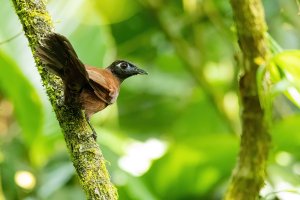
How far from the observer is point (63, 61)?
7.21 ft

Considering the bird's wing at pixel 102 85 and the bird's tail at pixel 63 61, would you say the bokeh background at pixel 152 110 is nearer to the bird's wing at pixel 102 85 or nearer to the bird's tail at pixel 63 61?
the bird's wing at pixel 102 85

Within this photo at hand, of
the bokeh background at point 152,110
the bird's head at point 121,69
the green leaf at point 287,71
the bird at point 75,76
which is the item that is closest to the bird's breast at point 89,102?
the bird at point 75,76

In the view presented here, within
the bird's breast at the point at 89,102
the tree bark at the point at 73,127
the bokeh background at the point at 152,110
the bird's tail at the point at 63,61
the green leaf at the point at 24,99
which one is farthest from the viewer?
the bokeh background at the point at 152,110

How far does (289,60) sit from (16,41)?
6.19 ft

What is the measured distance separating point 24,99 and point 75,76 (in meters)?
1.18

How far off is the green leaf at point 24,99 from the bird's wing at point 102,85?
83cm

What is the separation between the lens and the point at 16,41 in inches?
142

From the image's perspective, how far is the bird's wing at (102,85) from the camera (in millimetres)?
2404

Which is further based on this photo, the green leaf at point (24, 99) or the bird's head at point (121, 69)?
the green leaf at point (24, 99)

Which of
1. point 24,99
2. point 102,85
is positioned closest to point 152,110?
point 24,99

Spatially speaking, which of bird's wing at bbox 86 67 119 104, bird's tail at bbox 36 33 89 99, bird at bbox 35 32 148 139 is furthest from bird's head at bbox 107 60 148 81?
bird's tail at bbox 36 33 89 99

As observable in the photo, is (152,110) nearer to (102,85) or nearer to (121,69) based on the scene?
(121,69)

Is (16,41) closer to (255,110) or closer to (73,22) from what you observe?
(73,22)

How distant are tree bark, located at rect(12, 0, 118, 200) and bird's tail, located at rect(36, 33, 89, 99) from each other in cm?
3
